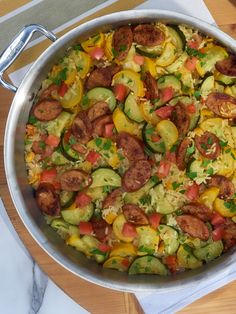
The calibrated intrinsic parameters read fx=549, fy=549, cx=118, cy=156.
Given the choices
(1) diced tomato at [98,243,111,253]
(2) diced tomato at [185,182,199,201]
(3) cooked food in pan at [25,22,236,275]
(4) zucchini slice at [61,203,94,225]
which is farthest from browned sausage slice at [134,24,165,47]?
(1) diced tomato at [98,243,111,253]

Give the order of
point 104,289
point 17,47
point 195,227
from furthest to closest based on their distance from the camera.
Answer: point 104,289 → point 195,227 → point 17,47

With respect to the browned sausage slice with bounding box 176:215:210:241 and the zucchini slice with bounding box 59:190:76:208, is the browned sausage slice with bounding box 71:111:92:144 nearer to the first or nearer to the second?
the zucchini slice with bounding box 59:190:76:208

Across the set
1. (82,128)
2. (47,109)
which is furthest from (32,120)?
(82,128)

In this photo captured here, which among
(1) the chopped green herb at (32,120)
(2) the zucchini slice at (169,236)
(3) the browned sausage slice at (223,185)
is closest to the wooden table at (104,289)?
(1) the chopped green herb at (32,120)

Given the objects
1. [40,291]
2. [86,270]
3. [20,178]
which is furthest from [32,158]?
[40,291]

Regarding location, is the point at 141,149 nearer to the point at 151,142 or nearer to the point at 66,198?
the point at 151,142

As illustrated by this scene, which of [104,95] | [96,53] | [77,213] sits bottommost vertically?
[77,213]

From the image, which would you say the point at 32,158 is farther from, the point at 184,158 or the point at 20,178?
the point at 184,158
